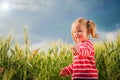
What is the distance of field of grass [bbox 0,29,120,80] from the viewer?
14.8 feet

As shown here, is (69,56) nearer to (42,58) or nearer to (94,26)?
(42,58)

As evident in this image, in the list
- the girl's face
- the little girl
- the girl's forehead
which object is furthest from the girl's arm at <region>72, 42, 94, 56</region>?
the girl's forehead

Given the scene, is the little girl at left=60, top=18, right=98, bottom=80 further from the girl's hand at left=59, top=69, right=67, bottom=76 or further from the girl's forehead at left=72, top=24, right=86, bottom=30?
the girl's hand at left=59, top=69, right=67, bottom=76

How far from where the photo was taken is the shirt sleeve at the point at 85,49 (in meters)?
4.08

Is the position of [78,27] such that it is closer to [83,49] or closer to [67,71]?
[83,49]

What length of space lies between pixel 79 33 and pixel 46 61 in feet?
2.80

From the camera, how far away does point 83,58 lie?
4129 mm

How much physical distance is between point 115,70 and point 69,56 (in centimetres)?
66

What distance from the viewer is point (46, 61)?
491 centimetres

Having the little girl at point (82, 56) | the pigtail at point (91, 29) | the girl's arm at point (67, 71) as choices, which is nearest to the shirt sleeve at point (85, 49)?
the little girl at point (82, 56)

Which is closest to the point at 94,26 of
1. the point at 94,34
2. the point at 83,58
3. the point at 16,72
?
the point at 94,34

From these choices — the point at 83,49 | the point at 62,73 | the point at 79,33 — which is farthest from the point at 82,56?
the point at 62,73

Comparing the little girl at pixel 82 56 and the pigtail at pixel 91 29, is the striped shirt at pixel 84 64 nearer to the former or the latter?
the little girl at pixel 82 56

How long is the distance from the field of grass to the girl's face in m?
0.52
